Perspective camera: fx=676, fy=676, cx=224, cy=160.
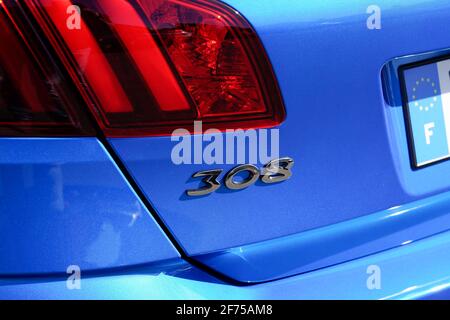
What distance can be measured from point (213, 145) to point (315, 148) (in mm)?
265

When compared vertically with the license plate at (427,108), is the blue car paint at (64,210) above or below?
below

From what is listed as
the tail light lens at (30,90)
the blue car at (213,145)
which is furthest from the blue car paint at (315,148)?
the tail light lens at (30,90)

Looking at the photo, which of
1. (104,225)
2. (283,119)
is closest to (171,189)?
(104,225)

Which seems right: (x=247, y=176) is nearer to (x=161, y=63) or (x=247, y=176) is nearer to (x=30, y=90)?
(x=161, y=63)

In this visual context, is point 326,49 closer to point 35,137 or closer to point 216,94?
point 216,94

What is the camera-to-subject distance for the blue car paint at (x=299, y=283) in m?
1.47

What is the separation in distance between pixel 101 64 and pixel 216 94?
0.85 feet

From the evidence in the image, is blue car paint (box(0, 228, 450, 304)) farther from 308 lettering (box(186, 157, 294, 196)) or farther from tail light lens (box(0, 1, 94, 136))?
tail light lens (box(0, 1, 94, 136))

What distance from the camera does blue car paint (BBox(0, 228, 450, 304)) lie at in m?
1.47

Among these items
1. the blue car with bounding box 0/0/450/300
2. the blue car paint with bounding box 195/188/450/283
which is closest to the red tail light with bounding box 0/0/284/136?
the blue car with bounding box 0/0/450/300

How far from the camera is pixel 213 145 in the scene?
4.82 ft

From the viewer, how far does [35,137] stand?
1.39m

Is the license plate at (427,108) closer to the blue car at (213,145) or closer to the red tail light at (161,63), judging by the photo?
the blue car at (213,145)

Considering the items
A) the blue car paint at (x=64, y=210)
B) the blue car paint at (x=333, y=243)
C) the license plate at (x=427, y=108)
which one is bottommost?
the blue car paint at (x=333, y=243)
